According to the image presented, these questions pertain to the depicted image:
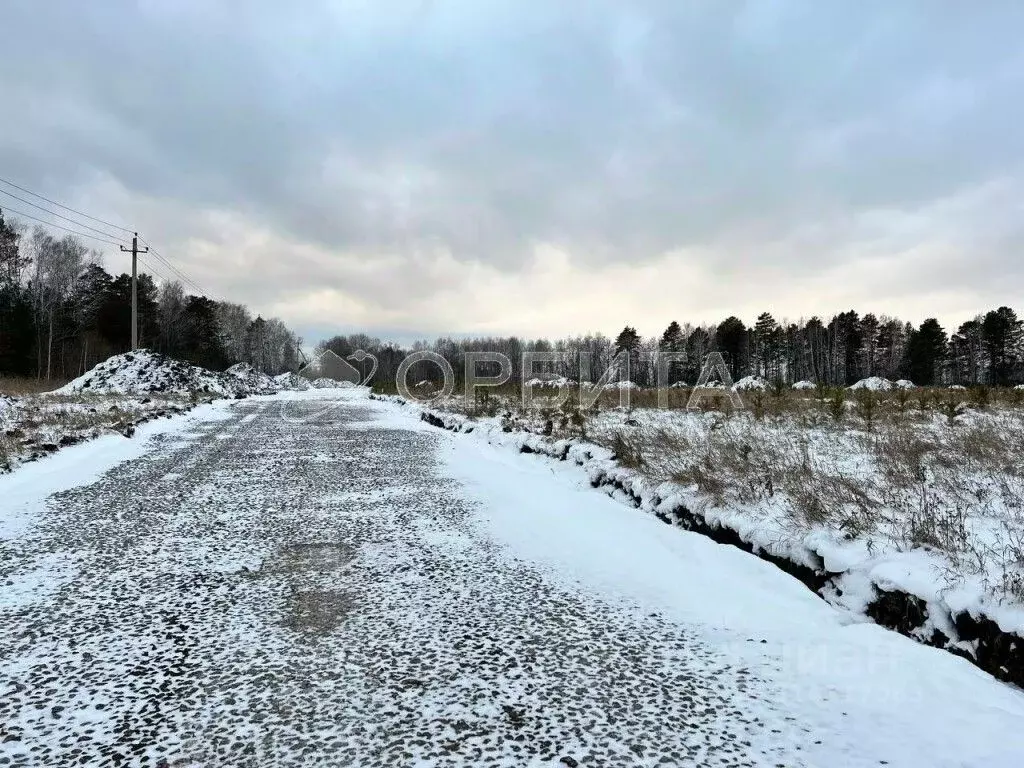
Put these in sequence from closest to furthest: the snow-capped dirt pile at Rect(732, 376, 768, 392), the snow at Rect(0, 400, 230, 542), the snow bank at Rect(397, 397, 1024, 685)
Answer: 1. the snow bank at Rect(397, 397, 1024, 685)
2. the snow at Rect(0, 400, 230, 542)
3. the snow-capped dirt pile at Rect(732, 376, 768, 392)

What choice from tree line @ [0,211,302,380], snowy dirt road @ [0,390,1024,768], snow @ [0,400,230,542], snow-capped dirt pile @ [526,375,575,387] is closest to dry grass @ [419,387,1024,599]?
snowy dirt road @ [0,390,1024,768]

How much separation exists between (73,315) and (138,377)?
29463 millimetres

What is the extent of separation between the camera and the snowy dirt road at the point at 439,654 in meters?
2.33

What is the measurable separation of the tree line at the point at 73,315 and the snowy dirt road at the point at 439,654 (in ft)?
163

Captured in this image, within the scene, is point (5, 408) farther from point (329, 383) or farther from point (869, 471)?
point (329, 383)

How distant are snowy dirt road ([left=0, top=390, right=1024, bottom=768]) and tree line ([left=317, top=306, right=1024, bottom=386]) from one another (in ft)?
185

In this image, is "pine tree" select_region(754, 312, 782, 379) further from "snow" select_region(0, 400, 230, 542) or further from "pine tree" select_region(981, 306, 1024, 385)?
"snow" select_region(0, 400, 230, 542)

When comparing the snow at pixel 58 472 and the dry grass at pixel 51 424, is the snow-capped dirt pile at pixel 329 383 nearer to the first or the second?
the dry grass at pixel 51 424

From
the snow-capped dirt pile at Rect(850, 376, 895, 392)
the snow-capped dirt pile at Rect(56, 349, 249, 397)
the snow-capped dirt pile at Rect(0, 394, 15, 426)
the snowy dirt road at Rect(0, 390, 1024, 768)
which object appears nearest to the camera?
the snowy dirt road at Rect(0, 390, 1024, 768)

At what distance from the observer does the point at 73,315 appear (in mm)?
50531

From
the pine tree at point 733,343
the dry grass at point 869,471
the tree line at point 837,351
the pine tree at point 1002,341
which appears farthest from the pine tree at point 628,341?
the dry grass at point 869,471

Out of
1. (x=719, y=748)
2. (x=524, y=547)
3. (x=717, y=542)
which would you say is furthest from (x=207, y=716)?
(x=717, y=542)

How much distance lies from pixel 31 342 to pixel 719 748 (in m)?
58.8

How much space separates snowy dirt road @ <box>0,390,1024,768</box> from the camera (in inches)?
91.6
